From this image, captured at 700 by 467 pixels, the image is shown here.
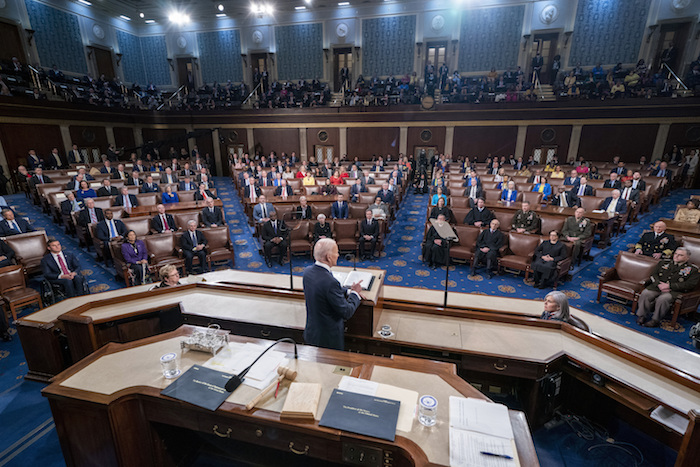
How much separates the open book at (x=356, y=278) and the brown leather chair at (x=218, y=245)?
424 cm

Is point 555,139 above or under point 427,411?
above

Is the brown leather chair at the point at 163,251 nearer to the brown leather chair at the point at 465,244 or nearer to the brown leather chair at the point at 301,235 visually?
the brown leather chair at the point at 301,235

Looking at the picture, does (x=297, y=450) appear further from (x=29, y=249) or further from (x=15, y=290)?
(x=29, y=249)

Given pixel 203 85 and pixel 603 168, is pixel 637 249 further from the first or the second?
pixel 203 85

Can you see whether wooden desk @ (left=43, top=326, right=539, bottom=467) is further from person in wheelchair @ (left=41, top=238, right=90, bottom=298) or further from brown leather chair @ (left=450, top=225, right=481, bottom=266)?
brown leather chair @ (left=450, top=225, right=481, bottom=266)

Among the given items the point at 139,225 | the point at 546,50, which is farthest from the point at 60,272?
the point at 546,50

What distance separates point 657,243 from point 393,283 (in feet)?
15.0

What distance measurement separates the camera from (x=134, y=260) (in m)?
6.00

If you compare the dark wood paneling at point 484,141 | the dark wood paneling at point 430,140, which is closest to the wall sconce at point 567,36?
the dark wood paneling at point 484,141

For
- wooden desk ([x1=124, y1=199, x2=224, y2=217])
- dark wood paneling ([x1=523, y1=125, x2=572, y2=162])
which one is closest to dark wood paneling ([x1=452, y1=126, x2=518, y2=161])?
dark wood paneling ([x1=523, y1=125, x2=572, y2=162])

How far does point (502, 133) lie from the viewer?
16.5 meters

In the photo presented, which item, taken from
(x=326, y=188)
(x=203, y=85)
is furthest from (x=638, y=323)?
(x=203, y=85)

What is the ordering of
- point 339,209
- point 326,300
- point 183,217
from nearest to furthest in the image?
point 326,300
point 183,217
point 339,209

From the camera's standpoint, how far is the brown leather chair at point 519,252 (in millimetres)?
6422
